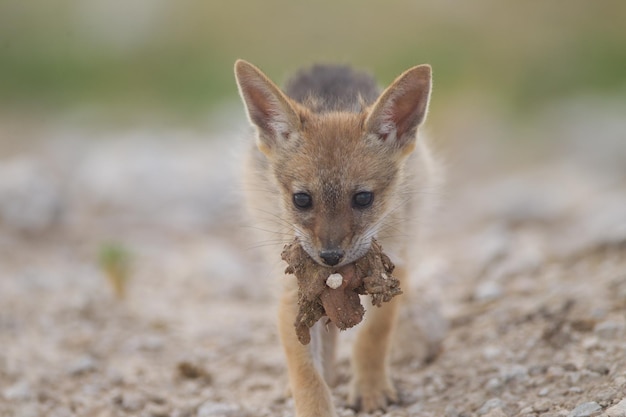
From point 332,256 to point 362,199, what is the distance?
0.42 meters

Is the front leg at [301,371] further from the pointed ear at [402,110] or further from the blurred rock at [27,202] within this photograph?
the blurred rock at [27,202]

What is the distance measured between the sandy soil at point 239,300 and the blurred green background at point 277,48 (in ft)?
11.8

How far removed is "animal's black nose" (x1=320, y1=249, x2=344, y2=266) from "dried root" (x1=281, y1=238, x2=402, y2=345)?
0.06m

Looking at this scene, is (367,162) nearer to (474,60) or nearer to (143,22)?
(474,60)

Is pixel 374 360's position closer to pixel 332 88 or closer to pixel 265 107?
pixel 265 107

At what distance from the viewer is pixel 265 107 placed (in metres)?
4.64

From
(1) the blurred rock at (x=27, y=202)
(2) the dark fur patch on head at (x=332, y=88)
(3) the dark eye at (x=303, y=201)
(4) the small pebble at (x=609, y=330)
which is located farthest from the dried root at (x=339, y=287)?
(1) the blurred rock at (x=27, y=202)

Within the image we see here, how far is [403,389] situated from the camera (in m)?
4.93

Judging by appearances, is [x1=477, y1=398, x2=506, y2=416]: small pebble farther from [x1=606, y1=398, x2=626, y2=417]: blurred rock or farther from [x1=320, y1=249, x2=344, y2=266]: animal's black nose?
[x1=320, y1=249, x2=344, y2=266]: animal's black nose

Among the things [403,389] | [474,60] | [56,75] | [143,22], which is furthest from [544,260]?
[143,22]

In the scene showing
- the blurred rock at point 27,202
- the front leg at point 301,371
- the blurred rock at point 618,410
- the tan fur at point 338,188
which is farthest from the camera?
the blurred rock at point 27,202

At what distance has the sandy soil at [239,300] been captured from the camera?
4.73 metres

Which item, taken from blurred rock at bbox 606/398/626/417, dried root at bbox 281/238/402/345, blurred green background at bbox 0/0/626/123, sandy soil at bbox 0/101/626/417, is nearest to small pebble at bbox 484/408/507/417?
sandy soil at bbox 0/101/626/417

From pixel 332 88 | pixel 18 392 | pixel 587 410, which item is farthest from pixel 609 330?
pixel 18 392
